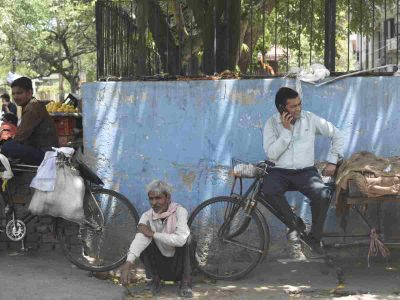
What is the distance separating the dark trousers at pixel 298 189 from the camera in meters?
5.28

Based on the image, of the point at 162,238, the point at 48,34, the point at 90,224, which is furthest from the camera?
the point at 48,34

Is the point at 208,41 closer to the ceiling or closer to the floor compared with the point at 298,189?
closer to the ceiling

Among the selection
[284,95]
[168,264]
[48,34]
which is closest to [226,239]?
[168,264]

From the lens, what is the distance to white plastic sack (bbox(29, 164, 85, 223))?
553 cm

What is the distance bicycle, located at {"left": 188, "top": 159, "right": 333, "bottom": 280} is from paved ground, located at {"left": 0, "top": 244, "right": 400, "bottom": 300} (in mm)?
179

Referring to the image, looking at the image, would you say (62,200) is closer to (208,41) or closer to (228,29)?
(228,29)

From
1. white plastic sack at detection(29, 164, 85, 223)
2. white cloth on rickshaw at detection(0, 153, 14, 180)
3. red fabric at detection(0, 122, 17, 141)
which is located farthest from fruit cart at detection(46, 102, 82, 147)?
white plastic sack at detection(29, 164, 85, 223)

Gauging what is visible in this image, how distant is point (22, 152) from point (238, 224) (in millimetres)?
2300

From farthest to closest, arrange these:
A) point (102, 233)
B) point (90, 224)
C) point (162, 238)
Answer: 1. point (102, 233)
2. point (90, 224)
3. point (162, 238)

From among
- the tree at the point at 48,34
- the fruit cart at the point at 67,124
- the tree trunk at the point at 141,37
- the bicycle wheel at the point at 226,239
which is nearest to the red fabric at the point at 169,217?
the bicycle wheel at the point at 226,239

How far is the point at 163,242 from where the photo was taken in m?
4.93

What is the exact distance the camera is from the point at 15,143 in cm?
595

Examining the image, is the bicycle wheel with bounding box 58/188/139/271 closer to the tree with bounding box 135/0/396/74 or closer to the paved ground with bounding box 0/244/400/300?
the paved ground with bounding box 0/244/400/300

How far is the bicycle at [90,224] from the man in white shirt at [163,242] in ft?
2.38
